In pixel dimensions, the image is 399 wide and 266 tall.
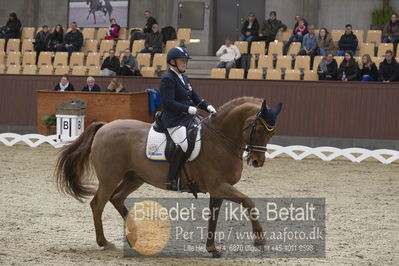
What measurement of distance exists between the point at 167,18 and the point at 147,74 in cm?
533

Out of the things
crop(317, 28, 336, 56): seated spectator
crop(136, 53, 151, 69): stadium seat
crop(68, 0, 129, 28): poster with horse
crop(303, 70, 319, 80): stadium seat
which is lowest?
crop(303, 70, 319, 80): stadium seat

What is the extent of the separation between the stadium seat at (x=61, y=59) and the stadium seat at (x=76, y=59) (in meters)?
0.14

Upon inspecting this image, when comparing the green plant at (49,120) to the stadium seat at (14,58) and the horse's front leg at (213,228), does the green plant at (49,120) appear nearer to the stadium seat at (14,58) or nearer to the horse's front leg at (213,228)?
the stadium seat at (14,58)

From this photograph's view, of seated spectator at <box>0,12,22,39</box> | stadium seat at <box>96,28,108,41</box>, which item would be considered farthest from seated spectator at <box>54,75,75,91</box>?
seated spectator at <box>0,12,22,39</box>

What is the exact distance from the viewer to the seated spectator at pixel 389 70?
15.5 metres

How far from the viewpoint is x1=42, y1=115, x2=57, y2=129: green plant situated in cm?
1592

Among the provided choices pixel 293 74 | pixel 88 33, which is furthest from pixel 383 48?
pixel 88 33

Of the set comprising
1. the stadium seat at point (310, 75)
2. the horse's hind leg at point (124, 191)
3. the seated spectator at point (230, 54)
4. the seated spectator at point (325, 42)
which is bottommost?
the horse's hind leg at point (124, 191)

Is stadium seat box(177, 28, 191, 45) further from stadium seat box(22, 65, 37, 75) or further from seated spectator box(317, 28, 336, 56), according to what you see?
seated spectator box(317, 28, 336, 56)

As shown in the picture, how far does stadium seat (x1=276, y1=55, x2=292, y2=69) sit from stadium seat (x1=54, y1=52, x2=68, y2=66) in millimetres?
5638

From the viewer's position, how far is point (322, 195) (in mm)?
10219

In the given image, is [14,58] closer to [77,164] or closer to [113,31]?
[113,31]

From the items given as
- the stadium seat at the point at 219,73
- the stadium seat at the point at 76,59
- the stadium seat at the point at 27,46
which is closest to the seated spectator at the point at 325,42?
the stadium seat at the point at 219,73

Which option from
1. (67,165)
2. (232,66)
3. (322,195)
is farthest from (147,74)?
(67,165)
